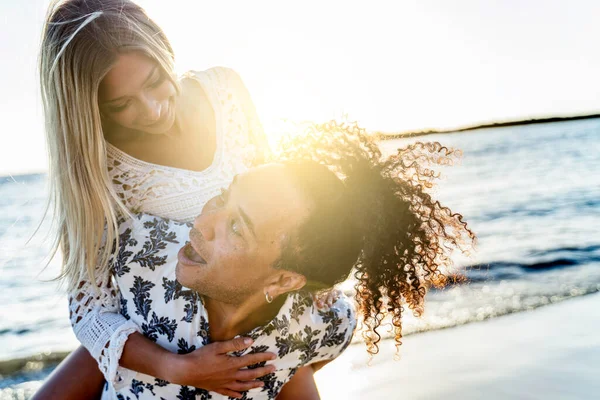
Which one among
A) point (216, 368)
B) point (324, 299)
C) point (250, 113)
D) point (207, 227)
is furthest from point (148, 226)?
point (250, 113)

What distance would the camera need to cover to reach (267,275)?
8.25 ft


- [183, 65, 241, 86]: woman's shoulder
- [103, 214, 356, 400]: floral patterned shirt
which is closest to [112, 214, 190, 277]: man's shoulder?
[103, 214, 356, 400]: floral patterned shirt

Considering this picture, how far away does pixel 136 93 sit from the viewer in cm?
279

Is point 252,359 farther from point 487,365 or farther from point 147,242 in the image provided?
point 487,365

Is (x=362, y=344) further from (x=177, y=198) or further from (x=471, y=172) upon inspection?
(x=471, y=172)

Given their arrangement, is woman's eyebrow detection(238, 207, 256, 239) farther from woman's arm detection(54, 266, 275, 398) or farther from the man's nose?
woman's arm detection(54, 266, 275, 398)

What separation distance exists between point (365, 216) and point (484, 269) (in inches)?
215

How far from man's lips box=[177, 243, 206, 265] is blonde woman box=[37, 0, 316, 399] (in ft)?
1.17

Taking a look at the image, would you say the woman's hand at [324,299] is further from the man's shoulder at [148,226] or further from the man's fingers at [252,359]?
the man's shoulder at [148,226]

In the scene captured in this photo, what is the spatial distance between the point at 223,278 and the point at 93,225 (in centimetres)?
78

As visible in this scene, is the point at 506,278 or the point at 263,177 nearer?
the point at 263,177

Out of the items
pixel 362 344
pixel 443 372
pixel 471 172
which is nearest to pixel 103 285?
pixel 443 372

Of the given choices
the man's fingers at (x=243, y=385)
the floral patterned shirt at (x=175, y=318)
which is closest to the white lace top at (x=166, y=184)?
the floral patterned shirt at (x=175, y=318)

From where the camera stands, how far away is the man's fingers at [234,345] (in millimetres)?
2500
